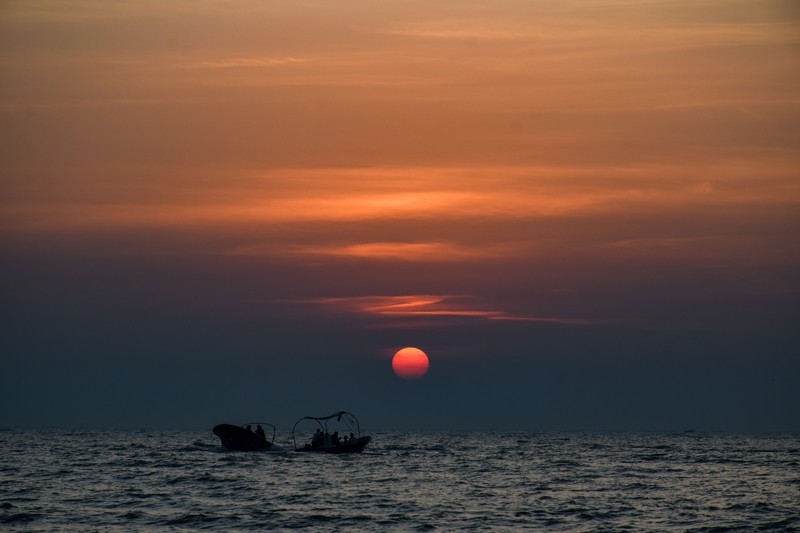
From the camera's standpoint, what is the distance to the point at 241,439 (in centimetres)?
11731

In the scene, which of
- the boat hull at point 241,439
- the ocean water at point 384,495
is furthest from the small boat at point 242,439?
the ocean water at point 384,495


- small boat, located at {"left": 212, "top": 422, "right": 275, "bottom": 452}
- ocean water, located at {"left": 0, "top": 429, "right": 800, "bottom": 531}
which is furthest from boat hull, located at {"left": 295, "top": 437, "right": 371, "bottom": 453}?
small boat, located at {"left": 212, "top": 422, "right": 275, "bottom": 452}

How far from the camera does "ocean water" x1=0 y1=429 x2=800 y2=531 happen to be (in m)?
53.9

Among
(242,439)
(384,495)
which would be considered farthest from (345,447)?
(384,495)

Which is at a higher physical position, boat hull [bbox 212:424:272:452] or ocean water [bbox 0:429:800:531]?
boat hull [bbox 212:424:272:452]

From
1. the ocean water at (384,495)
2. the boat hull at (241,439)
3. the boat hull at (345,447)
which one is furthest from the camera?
the boat hull at (241,439)

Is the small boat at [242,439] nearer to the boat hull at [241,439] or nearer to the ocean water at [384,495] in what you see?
the boat hull at [241,439]

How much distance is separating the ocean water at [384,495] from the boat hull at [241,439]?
8.62 m

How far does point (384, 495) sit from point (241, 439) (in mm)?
52690

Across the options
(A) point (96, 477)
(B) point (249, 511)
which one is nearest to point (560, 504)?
(B) point (249, 511)

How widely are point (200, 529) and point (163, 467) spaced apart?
45.3m

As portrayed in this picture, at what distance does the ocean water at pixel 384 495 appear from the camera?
53906 millimetres

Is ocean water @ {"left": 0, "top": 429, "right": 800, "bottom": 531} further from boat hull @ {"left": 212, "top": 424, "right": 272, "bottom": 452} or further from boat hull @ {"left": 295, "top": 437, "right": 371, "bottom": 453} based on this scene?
boat hull @ {"left": 212, "top": 424, "right": 272, "bottom": 452}

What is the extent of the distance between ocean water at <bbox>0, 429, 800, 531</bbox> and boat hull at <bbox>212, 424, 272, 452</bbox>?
8.62m
